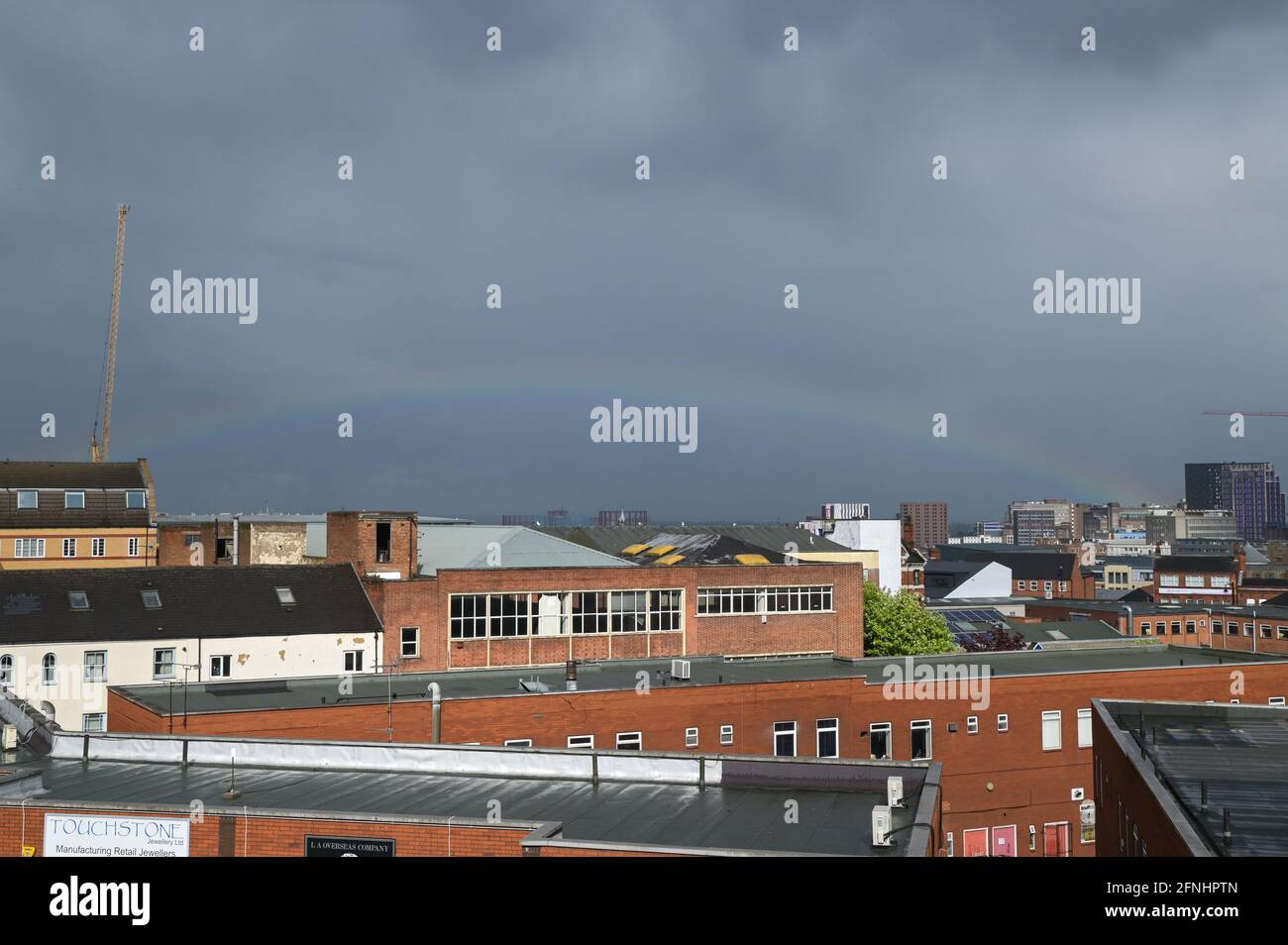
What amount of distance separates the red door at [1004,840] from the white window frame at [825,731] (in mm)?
7042

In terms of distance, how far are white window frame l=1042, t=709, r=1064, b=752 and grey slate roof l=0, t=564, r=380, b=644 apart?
95.6ft

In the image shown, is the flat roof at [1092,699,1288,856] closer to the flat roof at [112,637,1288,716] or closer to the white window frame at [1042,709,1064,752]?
the white window frame at [1042,709,1064,752]

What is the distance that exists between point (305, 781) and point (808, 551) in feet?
250

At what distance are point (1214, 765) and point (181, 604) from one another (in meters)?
41.3

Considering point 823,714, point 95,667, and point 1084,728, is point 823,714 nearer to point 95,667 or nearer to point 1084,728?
point 1084,728

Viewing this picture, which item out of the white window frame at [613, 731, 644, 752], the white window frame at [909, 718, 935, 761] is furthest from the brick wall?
the white window frame at [909, 718, 935, 761]

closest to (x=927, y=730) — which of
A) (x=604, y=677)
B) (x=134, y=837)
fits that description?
(x=604, y=677)

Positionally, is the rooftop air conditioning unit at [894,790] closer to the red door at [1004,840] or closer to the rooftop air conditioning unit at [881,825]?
the rooftop air conditioning unit at [881,825]

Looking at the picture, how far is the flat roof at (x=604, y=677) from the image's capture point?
33.8 m

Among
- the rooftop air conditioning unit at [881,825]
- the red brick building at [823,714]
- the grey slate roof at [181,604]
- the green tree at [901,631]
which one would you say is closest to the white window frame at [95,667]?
the grey slate roof at [181,604]

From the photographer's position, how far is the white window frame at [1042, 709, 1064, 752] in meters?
39.5

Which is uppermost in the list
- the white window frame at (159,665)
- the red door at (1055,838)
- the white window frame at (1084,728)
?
the white window frame at (159,665)
